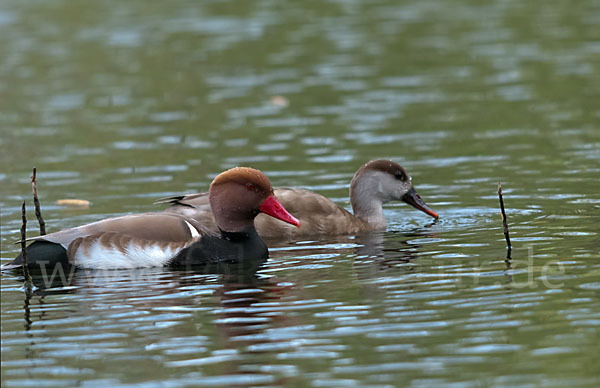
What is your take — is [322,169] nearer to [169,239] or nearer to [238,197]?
[238,197]

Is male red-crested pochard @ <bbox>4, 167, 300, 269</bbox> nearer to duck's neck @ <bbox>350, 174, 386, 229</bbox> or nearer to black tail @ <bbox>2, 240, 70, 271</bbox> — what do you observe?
black tail @ <bbox>2, 240, 70, 271</bbox>

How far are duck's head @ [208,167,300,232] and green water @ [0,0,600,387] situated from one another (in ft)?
1.92

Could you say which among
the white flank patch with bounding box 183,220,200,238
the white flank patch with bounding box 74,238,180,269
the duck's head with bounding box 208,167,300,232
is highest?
the duck's head with bounding box 208,167,300,232

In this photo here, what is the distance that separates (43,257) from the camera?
36.2 ft

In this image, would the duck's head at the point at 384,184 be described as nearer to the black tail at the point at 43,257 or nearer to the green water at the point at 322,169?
the green water at the point at 322,169

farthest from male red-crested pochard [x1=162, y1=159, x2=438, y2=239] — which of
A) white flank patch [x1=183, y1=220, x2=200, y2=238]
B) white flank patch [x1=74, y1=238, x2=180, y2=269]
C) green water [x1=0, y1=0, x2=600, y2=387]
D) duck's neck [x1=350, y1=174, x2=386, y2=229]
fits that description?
white flank patch [x1=74, y1=238, x2=180, y2=269]

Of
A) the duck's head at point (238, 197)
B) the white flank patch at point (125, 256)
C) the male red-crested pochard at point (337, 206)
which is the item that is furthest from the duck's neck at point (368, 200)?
the white flank patch at point (125, 256)

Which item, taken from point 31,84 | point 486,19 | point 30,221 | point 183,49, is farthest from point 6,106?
point 486,19

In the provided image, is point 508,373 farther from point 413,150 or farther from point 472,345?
point 413,150

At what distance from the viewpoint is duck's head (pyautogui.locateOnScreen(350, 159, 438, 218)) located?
13.6 m

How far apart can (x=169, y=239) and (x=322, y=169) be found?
16.0 ft

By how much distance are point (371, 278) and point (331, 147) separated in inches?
270

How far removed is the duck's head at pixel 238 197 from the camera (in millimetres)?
11641

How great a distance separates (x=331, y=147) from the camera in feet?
55.7
